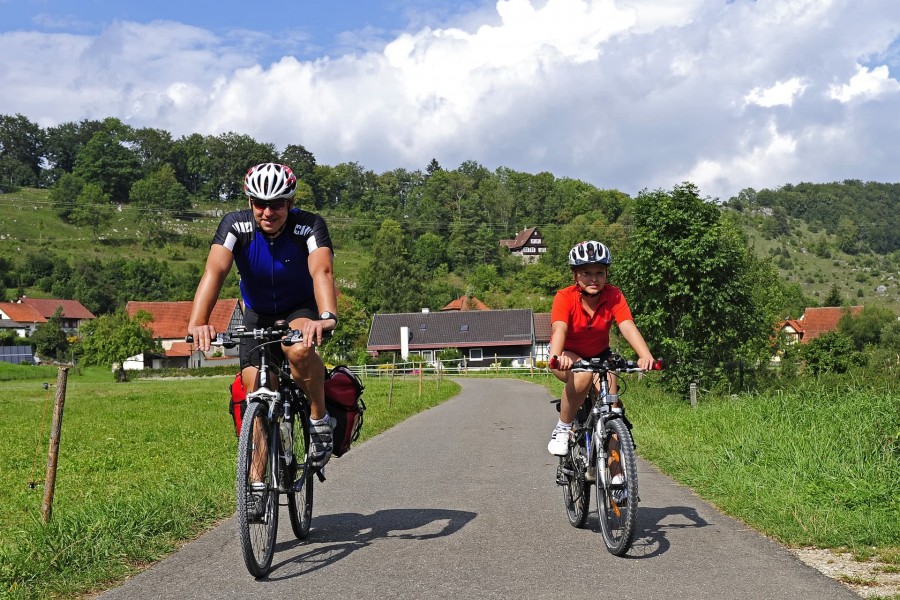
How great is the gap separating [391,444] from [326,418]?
7174 millimetres

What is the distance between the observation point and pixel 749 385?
2586 cm

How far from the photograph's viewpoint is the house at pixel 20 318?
4000 inches

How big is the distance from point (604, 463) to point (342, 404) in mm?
1766

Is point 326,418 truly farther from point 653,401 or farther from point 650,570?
point 653,401

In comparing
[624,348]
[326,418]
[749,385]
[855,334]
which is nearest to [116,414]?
[624,348]

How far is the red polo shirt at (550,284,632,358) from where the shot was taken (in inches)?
249

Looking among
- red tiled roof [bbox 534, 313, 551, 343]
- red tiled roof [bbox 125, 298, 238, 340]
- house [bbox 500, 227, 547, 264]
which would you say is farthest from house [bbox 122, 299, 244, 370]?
house [bbox 500, 227, 547, 264]

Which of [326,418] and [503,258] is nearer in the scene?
[326,418]

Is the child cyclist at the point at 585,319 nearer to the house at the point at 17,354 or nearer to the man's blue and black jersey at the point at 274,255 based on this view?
the man's blue and black jersey at the point at 274,255

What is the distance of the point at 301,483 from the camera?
573 centimetres

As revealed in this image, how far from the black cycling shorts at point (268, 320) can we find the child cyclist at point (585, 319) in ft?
5.36

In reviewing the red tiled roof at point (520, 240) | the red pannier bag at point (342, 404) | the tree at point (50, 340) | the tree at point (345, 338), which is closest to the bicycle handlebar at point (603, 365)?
the red pannier bag at point (342, 404)

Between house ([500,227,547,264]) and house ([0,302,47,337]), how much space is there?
77479mm

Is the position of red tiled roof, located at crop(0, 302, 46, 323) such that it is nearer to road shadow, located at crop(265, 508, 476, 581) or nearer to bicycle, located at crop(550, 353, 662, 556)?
road shadow, located at crop(265, 508, 476, 581)
